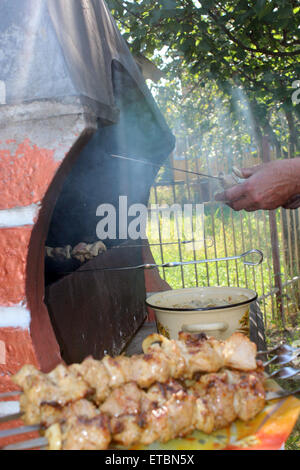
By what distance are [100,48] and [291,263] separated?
19.3ft

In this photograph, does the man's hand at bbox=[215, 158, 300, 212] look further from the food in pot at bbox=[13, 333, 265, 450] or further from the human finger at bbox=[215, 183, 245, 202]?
the food in pot at bbox=[13, 333, 265, 450]

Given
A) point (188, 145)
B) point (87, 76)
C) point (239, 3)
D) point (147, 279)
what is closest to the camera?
point (87, 76)

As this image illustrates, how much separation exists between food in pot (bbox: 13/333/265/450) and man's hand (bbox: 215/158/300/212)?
140 centimetres

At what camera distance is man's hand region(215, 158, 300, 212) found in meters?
2.74

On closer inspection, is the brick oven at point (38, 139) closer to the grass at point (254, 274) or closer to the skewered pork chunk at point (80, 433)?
the skewered pork chunk at point (80, 433)

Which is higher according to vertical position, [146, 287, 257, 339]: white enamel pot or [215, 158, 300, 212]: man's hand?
[215, 158, 300, 212]: man's hand

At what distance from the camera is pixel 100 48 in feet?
6.89

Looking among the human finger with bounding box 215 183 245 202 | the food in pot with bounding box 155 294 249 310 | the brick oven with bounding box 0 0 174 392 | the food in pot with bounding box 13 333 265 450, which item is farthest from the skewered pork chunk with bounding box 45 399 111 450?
the human finger with bounding box 215 183 245 202

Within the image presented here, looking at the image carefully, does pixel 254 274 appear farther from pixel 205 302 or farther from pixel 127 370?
pixel 127 370

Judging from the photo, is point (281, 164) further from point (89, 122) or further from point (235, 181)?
point (89, 122)

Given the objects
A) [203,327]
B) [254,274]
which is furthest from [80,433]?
[254,274]

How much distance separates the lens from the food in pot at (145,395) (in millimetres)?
1282

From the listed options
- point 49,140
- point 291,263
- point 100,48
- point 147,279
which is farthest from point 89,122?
point 291,263

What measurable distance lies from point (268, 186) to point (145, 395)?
1.79 m
